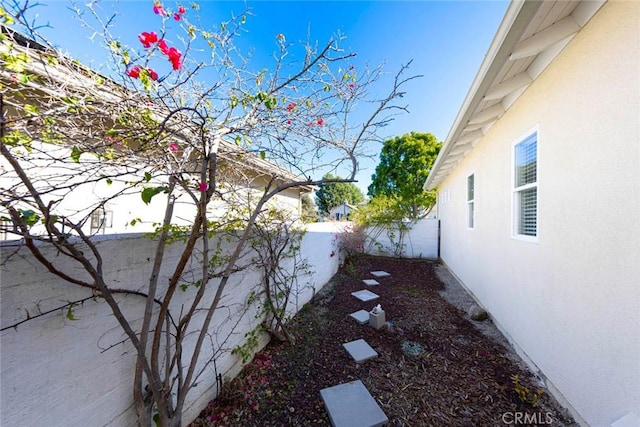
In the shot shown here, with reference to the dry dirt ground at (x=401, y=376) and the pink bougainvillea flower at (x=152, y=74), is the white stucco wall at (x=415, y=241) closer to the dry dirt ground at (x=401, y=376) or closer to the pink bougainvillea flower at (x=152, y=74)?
the dry dirt ground at (x=401, y=376)

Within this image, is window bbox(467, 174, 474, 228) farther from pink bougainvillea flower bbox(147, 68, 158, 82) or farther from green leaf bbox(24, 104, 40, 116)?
green leaf bbox(24, 104, 40, 116)

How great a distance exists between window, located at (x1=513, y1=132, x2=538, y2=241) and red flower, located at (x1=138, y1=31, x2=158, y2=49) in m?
4.35

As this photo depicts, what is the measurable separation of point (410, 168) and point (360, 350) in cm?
1503

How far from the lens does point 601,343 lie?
199 cm

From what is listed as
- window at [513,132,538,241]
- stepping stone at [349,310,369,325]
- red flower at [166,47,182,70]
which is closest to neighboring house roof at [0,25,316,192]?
red flower at [166,47,182,70]

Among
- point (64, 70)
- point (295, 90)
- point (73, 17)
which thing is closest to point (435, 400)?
point (295, 90)

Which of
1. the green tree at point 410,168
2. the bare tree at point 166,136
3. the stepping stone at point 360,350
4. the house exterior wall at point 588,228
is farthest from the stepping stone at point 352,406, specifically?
the green tree at point 410,168

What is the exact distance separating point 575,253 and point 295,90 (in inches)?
132

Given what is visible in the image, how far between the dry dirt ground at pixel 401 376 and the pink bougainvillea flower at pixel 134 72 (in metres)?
3.10

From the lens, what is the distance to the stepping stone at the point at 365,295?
5.43 metres

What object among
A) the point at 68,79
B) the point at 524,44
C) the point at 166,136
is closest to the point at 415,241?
the point at 524,44

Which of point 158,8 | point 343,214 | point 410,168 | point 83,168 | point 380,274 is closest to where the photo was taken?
point 158,8

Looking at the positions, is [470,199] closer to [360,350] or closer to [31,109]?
[360,350]

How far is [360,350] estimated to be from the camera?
3.39m
